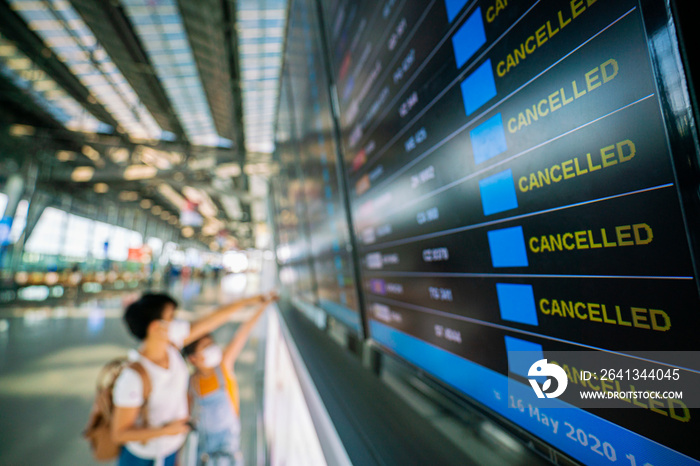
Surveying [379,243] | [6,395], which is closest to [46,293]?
[6,395]

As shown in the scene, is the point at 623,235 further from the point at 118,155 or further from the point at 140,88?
the point at 118,155

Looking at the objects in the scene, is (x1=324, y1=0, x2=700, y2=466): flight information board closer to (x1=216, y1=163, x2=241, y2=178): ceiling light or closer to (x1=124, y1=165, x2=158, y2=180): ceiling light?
(x1=216, y1=163, x2=241, y2=178): ceiling light

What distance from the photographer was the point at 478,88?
595 mm

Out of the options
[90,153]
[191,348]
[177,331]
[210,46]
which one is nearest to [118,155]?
[90,153]

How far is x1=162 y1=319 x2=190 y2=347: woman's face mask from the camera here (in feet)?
7.93

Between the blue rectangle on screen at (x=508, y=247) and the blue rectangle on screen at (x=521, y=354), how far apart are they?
13 cm

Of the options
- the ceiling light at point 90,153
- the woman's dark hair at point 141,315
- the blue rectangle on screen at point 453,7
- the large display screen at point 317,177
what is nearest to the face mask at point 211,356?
the woman's dark hair at point 141,315

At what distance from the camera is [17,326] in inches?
350

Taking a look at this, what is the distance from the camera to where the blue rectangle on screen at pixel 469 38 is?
0.58m

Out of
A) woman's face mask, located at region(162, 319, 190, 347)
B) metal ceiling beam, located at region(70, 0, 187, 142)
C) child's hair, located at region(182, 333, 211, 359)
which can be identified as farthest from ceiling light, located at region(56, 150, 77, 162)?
woman's face mask, located at region(162, 319, 190, 347)

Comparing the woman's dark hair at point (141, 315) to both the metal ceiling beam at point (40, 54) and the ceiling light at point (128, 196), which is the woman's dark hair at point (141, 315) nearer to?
the metal ceiling beam at point (40, 54)

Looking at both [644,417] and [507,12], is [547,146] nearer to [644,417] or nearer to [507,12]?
[507,12]

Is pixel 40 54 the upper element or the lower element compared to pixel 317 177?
upper

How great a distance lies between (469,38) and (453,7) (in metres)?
0.09
